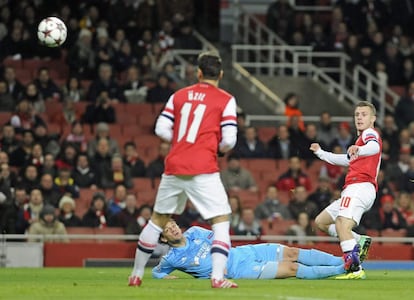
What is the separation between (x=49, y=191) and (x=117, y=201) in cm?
112

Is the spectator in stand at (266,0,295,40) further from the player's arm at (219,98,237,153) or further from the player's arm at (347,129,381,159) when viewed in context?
the player's arm at (219,98,237,153)

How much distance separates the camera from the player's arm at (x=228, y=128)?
1133 cm

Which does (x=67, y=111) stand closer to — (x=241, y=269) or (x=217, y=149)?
(x=241, y=269)

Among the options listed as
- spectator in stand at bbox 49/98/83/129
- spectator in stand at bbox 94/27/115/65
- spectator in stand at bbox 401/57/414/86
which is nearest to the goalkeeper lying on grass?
spectator in stand at bbox 49/98/83/129

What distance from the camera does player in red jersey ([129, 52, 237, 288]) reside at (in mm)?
11398

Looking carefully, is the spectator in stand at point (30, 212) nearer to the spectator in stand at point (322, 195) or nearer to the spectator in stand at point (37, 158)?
the spectator in stand at point (37, 158)

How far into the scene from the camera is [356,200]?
47.8 ft

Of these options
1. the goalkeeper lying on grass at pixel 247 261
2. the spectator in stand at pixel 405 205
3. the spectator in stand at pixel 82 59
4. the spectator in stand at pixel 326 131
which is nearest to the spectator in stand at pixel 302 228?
the spectator in stand at pixel 405 205

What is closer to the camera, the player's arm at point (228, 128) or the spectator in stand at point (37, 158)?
the player's arm at point (228, 128)

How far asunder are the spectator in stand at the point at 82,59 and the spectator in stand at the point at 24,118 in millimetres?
2094

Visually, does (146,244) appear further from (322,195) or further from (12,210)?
(322,195)

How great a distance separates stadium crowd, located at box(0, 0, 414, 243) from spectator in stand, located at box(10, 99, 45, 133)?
1.0 inches

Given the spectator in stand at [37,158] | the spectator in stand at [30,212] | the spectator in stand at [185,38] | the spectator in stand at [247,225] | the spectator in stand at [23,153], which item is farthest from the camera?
the spectator in stand at [185,38]

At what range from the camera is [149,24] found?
27516 millimetres
